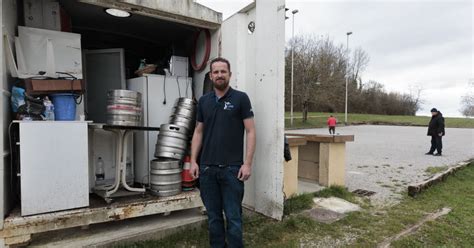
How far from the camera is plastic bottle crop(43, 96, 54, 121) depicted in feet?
10.7

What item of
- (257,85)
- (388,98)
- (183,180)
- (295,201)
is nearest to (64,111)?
(183,180)

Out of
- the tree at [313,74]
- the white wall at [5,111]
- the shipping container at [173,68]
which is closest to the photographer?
the white wall at [5,111]

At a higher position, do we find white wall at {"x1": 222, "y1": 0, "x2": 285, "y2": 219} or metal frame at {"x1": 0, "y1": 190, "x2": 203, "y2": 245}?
white wall at {"x1": 222, "y1": 0, "x2": 285, "y2": 219}

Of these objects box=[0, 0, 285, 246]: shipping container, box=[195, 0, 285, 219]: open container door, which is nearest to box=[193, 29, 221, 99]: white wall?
box=[0, 0, 285, 246]: shipping container

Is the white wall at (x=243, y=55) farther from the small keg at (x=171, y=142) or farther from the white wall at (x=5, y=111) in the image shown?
the white wall at (x=5, y=111)

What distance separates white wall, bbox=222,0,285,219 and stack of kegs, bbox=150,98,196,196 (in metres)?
0.77

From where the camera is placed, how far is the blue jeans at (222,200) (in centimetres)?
294

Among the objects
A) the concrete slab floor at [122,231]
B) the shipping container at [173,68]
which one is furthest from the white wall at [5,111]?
the concrete slab floor at [122,231]

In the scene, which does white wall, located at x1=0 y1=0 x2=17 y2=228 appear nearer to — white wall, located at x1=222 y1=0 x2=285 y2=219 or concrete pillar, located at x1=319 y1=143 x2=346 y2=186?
white wall, located at x1=222 y1=0 x2=285 y2=219

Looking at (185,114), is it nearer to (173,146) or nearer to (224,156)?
(173,146)

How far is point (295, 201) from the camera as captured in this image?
4.82 meters

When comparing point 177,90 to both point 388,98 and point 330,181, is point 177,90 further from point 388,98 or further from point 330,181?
point 388,98

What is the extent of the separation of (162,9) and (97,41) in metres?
2.54

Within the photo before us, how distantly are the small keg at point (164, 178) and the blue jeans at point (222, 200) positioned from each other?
941mm
